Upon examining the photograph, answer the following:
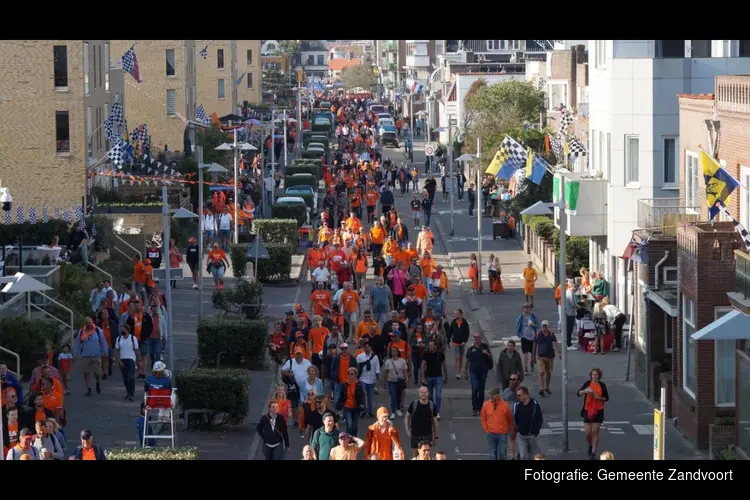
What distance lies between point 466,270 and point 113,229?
401 inches

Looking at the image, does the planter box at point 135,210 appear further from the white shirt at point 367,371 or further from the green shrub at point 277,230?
the white shirt at point 367,371

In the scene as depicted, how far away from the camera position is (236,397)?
789 inches

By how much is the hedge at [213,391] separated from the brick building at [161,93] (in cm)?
5531

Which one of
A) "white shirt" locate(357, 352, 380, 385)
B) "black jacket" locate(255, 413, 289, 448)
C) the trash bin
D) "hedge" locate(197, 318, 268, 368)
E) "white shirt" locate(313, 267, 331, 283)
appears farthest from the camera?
the trash bin

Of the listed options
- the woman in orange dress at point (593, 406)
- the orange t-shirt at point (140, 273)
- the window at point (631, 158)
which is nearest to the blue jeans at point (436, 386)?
the woman in orange dress at point (593, 406)

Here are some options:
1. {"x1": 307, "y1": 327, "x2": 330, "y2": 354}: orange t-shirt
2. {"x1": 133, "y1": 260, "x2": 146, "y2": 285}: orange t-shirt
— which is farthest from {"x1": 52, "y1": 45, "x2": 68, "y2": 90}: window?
{"x1": 307, "y1": 327, "x2": 330, "y2": 354}: orange t-shirt

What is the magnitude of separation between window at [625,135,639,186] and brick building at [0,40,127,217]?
20629 millimetres

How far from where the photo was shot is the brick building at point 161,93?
7569cm

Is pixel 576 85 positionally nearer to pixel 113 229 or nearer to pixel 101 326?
pixel 113 229

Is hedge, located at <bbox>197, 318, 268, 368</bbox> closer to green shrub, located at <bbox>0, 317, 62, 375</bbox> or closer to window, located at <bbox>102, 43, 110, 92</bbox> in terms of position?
green shrub, located at <bbox>0, 317, 62, 375</bbox>

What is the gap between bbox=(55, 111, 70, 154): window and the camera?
149 ft

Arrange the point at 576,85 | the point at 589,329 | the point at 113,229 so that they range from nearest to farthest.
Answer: the point at 589,329 → the point at 113,229 → the point at 576,85

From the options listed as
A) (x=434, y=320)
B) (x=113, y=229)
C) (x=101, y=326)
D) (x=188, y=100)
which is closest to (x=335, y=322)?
(x=434, y=320)

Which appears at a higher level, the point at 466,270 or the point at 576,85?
the point at 576,85
